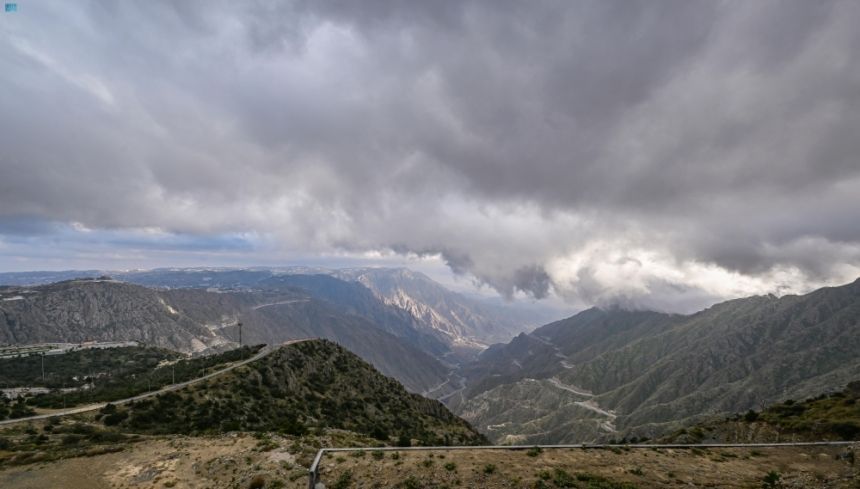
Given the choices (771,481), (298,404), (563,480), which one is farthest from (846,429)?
(298,404)

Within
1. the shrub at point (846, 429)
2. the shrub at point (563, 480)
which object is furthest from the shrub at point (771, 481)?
the shrub at point (846, 429)

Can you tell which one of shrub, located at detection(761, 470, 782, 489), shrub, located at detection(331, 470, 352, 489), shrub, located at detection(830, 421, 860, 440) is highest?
shrub, located at detection(761, 470, 782, 489)

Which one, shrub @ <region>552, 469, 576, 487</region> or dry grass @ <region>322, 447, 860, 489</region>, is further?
dry grass @ <region>322, 447, 860, 489</region>

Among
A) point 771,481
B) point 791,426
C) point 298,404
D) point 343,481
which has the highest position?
point 771,481

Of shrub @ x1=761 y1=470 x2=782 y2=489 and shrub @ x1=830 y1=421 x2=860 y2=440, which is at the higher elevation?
shrub @ x1=761 y1=470 x2=782 y2=489

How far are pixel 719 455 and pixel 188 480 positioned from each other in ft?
148

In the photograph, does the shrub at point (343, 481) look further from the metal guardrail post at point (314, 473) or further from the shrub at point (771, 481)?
the shrub at point (771, 481)

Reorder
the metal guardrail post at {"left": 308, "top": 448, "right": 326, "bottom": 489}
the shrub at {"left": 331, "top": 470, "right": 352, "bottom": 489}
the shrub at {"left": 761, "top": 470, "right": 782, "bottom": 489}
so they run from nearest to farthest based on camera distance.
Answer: the shrub at {"left": 761, "top": 470, "right": 782, "bottom": 489}
the metal guardrail post at {"left": 308, "top": 448, "right": 326, "bottom": 489}
the shrub at {"left": 331, "top": 470, "right": 352, "bottom": 489}

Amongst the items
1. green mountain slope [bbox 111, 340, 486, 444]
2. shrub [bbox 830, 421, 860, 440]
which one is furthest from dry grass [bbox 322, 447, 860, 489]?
shrub [bbox 830, 421, 860, 440]

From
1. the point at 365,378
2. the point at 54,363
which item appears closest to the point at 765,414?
the point at 365,378

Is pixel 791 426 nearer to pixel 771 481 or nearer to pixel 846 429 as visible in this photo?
pixel 846 429

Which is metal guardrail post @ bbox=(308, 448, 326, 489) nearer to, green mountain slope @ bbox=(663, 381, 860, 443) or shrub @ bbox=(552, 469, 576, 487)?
shrub @ bbox=(552, 469, 576, 487)

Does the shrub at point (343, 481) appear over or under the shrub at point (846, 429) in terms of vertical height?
over

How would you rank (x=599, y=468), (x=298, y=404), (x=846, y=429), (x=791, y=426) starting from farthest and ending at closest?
(x=298, y=404)
(x=791, y=426)
(x=846, y=429)
(x=599, y=468)
